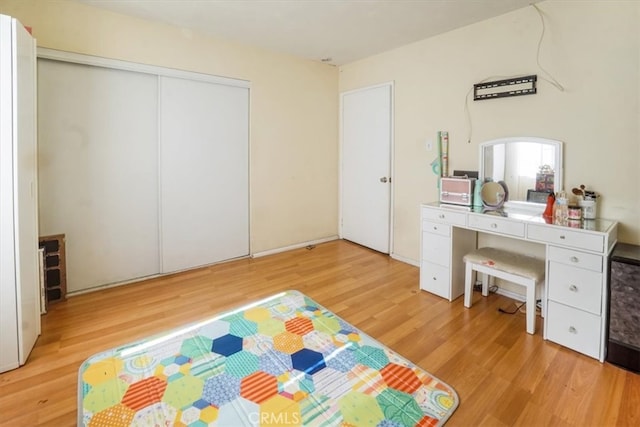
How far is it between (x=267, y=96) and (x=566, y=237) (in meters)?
3.33

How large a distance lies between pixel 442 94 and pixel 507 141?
854 millimetres

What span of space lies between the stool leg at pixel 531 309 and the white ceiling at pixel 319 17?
223 cm

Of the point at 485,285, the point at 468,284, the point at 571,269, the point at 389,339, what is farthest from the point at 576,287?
the point at 389,339

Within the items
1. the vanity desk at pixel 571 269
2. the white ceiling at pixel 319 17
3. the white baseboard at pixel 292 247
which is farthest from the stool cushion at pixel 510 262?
the white baseboard at pixel 292 247

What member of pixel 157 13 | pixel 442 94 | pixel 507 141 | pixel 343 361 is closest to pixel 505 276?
pixel 507 141

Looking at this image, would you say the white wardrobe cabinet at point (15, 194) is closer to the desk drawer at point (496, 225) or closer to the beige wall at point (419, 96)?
the beige wall at point (419, 96)

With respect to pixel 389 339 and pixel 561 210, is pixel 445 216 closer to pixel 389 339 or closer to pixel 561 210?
pixel 561 210

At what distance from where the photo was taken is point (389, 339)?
7.36 feet

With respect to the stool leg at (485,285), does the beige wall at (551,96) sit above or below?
above

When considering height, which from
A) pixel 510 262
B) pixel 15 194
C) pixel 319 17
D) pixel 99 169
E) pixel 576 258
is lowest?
pixel 510 262

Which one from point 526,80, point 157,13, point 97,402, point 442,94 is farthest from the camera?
point 442,94

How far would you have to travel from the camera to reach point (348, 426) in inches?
60.0

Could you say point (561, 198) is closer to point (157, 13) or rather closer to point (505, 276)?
point (505, 276)

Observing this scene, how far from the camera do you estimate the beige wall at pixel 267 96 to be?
8.97ft
